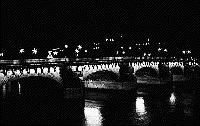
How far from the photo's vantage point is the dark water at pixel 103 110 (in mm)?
31719

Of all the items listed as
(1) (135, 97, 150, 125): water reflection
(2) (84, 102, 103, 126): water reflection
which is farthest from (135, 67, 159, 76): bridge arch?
(2) (84, 102, 103, 126): water reflection

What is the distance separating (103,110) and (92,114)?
8.54ft

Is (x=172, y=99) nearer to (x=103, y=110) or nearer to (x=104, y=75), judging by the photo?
(x=103, y=110)

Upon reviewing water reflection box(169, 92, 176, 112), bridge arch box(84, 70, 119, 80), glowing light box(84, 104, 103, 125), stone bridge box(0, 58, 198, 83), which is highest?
stone bridge box(0, 58, 198, 83)

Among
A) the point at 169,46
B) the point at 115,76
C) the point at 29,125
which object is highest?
the point at 169,46

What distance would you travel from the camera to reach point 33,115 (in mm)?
34156

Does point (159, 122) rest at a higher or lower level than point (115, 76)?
lower

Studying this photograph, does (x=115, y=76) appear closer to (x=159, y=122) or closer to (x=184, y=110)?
(x=184, y=110)

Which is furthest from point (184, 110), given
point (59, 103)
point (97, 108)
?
point (59, 103)

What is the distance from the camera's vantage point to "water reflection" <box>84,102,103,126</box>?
31.1m

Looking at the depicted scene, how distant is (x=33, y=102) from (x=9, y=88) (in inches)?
343

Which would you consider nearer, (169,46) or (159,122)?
(159,122)

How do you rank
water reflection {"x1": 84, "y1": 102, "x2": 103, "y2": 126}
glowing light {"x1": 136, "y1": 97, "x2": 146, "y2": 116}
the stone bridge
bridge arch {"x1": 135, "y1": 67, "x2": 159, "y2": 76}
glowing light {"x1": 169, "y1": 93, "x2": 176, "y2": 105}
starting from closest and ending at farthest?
water reflection {"x1": 84, "y1": 102, "x2": 103, "y2": 126}
glowing light {"x1": 136, "y1": 97, "x2": 146, "y2": 116}
the stone bridge
glowing light {"x1": 169, "y1": 93, "x2": 176, "y2": 105}
bridge arch {"x1": 135, "y1": 67, "x2": 159, "y2": 76}

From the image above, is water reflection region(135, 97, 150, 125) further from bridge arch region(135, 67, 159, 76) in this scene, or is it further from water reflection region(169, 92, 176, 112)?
bridge arch region(135, 67, 159, 76)
